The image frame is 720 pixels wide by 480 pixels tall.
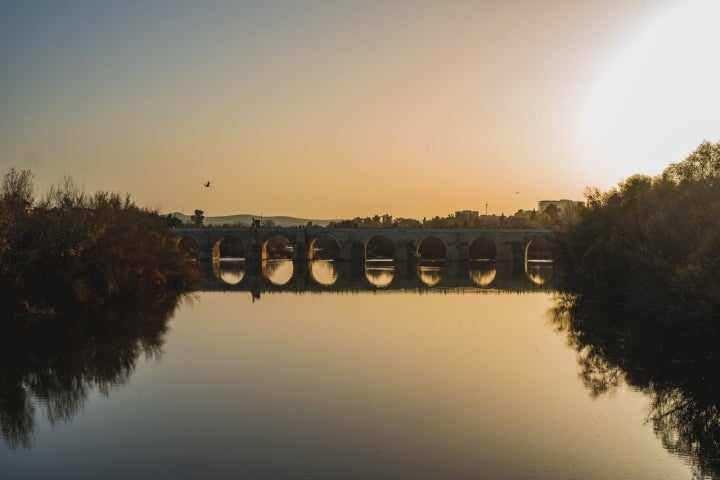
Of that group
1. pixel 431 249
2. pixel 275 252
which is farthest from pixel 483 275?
pixel 275 252

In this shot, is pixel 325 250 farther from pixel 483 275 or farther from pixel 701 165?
pixel 701 165

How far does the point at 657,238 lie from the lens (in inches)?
1118

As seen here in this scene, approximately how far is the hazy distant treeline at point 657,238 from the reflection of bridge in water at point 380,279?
20.2ft

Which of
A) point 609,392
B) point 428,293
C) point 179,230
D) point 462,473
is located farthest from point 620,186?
point 179,230

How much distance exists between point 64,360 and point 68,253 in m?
12.5

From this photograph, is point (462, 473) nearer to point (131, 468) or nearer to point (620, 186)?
point (131, 468)

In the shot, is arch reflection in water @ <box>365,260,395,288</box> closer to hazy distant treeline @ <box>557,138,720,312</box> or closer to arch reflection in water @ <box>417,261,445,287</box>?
arch reflection in water @ <box>417,261,445,287</box>

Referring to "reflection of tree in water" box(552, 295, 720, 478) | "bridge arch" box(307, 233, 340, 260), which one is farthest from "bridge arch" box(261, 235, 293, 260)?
"reflection of tree in water" box(552, 295, 720, 478)

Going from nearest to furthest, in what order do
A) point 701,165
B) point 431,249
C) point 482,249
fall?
point 701,165
point 482,249
point 431,249

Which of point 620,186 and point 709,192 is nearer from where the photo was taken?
point 709,192

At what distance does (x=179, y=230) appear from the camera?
9144cm

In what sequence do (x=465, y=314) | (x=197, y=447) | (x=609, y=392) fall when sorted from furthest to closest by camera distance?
1. (x=465, y=314)
2. (x=609, y=392)
3. (x=197, y=447)

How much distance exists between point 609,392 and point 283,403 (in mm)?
8971

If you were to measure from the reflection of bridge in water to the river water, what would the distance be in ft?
71.2
